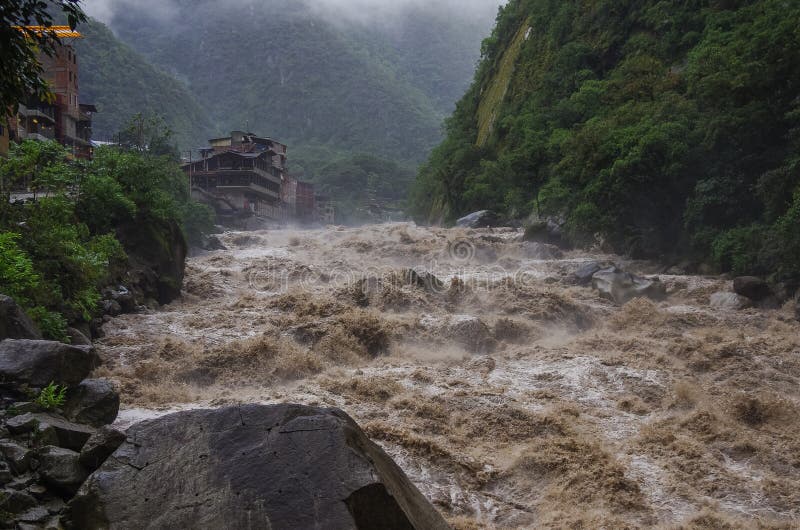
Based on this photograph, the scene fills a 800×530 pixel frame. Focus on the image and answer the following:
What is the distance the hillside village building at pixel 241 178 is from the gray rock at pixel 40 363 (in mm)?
38491

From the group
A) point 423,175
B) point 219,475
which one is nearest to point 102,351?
point 219,475

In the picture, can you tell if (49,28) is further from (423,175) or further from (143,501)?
(423,175)

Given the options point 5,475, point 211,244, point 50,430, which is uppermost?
point 211,244

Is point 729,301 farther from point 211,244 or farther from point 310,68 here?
point 310,68

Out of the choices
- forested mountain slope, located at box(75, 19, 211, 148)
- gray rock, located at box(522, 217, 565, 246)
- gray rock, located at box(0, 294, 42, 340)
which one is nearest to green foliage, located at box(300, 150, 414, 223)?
forested mountain slope, located at box(75, 19, 211, 148)

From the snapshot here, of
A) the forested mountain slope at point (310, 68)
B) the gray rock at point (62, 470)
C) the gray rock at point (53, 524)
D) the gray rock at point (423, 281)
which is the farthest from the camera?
the forested mountain slope at point (310, 68)

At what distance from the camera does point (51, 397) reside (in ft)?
21.7

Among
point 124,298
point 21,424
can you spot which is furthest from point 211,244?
point 21,424

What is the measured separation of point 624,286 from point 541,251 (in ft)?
22.4

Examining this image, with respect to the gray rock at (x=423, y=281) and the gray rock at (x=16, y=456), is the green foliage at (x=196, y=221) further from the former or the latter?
the gray rock at (x=16, y=456)

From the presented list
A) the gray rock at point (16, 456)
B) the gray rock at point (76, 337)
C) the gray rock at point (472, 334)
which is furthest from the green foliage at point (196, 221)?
the gray rock at point (16, 456)

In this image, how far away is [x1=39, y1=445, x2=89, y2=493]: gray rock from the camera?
499 centimetres

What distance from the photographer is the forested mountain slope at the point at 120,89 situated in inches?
2643

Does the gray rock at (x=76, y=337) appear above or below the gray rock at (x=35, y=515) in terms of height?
above
